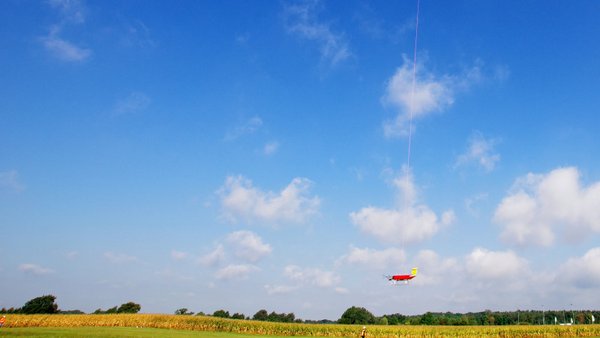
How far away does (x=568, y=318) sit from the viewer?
655 ft

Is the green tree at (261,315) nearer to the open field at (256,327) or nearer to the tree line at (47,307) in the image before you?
the tree line at (47,307)

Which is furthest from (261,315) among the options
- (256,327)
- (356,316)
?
(256,327)

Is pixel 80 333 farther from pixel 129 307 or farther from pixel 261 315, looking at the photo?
pixel 261 315

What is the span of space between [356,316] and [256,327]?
3319 inches

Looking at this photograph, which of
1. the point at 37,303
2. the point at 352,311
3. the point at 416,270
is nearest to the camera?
the point at 416,270

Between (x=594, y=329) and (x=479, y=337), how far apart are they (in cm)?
1890

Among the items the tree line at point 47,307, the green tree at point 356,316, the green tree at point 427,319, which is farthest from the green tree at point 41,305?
the green tree at point 427,319

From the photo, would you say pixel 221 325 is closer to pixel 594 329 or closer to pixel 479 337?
pixel 479 337

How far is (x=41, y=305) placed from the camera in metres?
120

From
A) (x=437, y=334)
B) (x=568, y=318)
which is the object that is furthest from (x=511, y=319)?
(x=437, y=334)

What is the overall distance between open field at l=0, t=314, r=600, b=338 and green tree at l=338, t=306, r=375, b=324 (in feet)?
266

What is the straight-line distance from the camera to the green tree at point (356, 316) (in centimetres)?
14062

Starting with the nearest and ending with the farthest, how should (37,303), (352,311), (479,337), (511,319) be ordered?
(479,337)
(37,303)
(352,311)
(511,319)

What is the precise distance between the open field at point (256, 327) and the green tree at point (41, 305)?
70.6m
